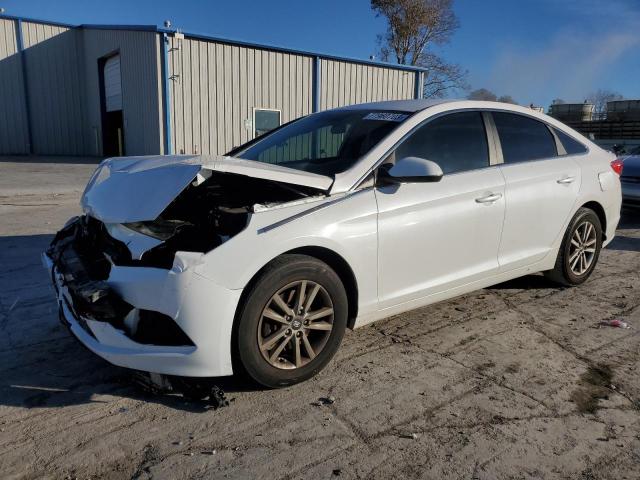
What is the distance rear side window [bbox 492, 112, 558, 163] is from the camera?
13.9 ft

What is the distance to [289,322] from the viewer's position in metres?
2.94

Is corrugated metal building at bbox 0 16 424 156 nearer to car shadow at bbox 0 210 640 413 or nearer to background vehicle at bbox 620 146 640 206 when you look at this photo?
background vehicle at bbox 620 146 640 206

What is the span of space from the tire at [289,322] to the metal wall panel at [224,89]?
15.1 m

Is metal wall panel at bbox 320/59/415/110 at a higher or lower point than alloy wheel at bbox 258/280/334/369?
higher

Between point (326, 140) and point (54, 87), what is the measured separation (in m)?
24.8

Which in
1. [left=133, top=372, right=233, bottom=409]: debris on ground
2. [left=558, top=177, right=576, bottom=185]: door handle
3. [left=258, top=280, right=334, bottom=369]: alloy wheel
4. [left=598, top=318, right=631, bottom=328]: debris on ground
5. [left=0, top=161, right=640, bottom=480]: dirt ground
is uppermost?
[left=558, top=177, right=576, bottom=185]: door handle

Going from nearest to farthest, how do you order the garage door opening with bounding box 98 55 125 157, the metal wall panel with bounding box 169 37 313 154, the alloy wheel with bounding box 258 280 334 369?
1. the alloy wheel with bounding box 258 280 334 369
2. the metal wall panel with bounding box 169 37 313 154
3. the garage door opening with bounding box 98 55 125 157

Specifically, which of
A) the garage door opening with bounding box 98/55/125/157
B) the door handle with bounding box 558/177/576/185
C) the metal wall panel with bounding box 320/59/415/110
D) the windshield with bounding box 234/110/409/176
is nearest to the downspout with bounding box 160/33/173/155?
the garage door opening with bounding box 98/55/125/157

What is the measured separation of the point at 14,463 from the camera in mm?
2332

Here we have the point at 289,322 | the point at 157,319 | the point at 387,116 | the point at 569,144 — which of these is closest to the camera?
the point at 157,319

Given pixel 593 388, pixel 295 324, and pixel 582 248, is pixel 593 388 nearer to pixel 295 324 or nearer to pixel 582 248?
pixel 295 324

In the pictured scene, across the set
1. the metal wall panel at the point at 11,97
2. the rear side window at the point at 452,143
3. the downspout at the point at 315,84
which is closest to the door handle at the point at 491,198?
the rear side window at the point at 452,143

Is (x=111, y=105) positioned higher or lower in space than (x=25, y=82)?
lower

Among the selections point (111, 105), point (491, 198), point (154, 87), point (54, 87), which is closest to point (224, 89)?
point (154, 87)
